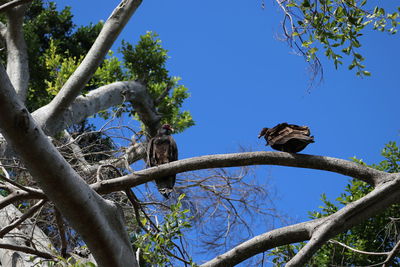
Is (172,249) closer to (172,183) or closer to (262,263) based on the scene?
(262,263)

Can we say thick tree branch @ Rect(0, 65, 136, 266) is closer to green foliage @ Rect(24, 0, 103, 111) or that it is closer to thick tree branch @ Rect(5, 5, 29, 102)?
thick tree branch @ Rect(5, 5, 29, 102)

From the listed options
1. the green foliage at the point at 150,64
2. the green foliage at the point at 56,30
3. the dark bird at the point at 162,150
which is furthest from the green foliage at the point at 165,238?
the green foliage at the point at 56,30

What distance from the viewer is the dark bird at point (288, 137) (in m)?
3.31

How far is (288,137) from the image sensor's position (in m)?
3.31

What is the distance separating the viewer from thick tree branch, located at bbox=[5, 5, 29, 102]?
581 cm

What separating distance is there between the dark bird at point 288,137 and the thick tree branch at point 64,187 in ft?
3.65

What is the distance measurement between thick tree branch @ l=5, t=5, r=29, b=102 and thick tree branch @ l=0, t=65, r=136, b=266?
342cm

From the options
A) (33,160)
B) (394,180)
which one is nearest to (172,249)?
(33,160)

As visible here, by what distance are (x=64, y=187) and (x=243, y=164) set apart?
117 cm

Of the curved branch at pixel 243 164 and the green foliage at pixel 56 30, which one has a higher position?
the green foliage at pixel 56 30

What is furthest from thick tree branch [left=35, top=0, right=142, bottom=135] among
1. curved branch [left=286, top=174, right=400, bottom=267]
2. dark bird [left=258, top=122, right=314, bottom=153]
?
curved branch [left=286, top=174, right=400, bottom=267]

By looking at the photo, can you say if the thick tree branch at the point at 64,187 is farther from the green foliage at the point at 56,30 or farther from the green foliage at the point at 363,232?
the green foliage at the point at 56,30

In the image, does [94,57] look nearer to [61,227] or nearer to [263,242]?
[61,227]

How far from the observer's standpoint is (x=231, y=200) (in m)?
4.00
